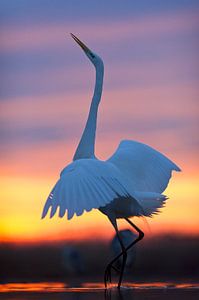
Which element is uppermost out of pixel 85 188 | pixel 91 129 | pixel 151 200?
pixel 91 129

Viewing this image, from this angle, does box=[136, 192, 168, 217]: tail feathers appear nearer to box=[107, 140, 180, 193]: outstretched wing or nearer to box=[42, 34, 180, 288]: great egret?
box=[42, 34, 180, 288]: great egret

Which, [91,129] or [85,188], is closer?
[85,188]

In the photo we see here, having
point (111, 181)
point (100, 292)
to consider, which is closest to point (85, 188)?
point (111, 181)

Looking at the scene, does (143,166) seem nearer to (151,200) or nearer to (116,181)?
(151,200)

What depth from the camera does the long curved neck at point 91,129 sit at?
18.2 metres

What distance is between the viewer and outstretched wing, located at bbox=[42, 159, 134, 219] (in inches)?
621

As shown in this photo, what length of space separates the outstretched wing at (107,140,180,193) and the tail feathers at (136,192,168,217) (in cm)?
66

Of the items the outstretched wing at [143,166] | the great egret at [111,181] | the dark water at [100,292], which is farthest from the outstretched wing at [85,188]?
the outstretched wing at [143,166]

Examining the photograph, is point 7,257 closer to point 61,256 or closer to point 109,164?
point 61,256

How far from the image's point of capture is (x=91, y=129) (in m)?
18.5

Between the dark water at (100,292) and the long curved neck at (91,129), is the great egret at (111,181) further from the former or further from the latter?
the dark water at (100,292)

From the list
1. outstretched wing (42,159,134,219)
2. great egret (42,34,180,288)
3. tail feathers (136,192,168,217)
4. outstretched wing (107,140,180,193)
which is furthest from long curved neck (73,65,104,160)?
outstretched wing (42,159,134,219)

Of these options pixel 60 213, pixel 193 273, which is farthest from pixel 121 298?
pixel 193 273

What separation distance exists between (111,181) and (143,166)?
2037 millimetres
